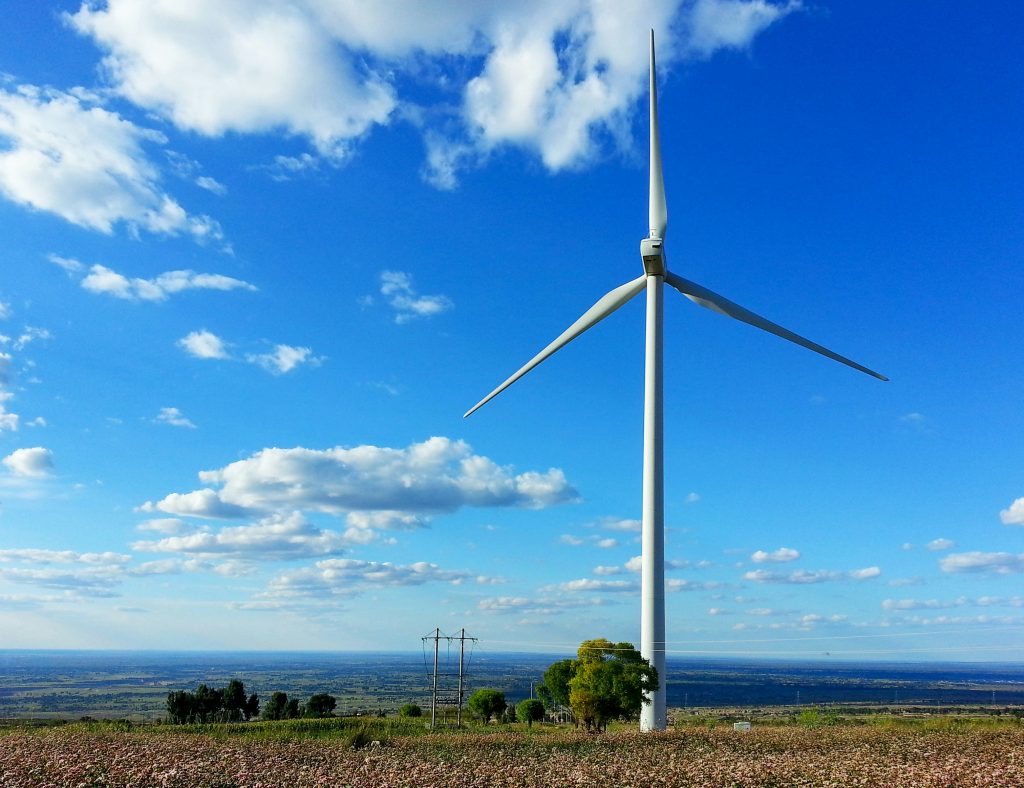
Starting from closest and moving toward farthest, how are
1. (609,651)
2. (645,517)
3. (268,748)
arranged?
(268,748) < (645,517) < (609,651)

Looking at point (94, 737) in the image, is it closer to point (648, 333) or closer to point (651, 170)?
point (648, 333)

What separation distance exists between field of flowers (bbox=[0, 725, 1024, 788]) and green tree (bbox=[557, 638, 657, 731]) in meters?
20.5

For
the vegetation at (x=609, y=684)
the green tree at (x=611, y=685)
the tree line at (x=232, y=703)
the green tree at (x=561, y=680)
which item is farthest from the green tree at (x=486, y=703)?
the green tree at (x=611, y=685)

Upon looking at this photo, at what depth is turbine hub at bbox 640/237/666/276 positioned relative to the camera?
4909cm

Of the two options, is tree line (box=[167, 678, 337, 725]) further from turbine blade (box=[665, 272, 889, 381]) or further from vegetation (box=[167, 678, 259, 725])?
turbine blade (box=[665, 272, 889, 381])

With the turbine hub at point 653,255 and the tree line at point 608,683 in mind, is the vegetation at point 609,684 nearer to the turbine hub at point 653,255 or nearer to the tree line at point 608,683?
the tree line at point 608,683

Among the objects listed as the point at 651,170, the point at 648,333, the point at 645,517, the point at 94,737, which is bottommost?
the point at 94,737

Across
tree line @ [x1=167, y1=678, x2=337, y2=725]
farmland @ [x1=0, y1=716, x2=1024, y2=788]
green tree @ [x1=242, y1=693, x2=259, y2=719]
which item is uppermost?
farmland @ [x1=0, y1=716, x2=1024, y2=788]

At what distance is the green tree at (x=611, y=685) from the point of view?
4328cm

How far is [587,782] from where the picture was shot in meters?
14.4

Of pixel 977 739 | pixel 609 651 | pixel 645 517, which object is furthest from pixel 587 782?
pixel 609 651

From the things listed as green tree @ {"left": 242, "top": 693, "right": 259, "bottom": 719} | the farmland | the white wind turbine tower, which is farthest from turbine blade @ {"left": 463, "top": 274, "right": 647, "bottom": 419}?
green tree @ {"left": 242, "top": 693, "right": 259, "bottom": 719}

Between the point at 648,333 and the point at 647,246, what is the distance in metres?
5.80

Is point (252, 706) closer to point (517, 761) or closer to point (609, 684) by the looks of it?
point (609, 684)
